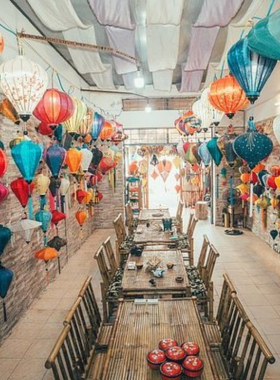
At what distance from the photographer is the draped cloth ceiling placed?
374 centimetres

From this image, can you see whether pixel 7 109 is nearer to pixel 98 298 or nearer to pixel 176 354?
pixel 176 354

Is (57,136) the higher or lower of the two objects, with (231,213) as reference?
higher

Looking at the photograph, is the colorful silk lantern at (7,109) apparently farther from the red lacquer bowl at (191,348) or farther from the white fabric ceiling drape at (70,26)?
the red lacquer bowl at (191,348)

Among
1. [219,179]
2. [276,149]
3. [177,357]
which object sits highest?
[276,149]

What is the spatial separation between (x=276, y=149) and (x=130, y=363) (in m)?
5.88

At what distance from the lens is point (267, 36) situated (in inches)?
76.9

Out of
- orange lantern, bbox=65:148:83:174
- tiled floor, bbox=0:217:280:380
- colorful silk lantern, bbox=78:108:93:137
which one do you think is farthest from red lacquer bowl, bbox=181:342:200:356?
colorful silk lantern, bbox=78:108:93:137

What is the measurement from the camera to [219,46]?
6074 millimetres

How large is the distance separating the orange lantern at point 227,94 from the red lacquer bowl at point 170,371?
9.11 feet

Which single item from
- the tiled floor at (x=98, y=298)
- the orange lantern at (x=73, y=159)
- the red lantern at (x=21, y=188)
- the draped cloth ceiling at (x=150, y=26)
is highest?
the draped cloth ceiling at (x=150, y=26)

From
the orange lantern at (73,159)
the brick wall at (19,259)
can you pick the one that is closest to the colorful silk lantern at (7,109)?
the brick wall at (19,259)

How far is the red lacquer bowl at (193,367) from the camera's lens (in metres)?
1.99

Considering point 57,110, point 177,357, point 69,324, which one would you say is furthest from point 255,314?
point 57,110

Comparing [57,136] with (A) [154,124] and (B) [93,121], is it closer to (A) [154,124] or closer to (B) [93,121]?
(B) [93,121]
